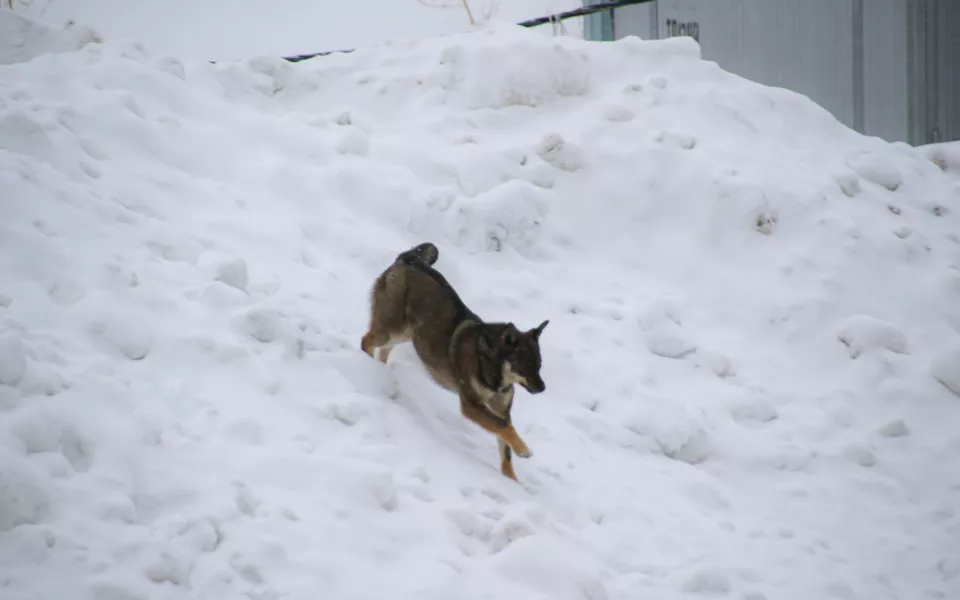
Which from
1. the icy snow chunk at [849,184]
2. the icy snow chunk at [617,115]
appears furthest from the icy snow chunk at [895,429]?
the icy snow chunk at [617,115]

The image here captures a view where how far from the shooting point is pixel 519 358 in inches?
203

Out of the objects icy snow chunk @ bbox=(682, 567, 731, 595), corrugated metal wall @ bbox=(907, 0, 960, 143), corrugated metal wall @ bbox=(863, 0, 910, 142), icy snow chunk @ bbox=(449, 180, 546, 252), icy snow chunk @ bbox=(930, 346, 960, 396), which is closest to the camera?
icy snow chunk @ bbox=(682, 567, 731, 595)

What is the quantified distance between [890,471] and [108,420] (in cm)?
478

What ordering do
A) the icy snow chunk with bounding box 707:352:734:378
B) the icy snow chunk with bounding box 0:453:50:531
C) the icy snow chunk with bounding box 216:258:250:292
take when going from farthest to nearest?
the icy snow chunk with bounding box 707:352:734:378, the icy snow chunk with bounding box 216:258:250:292, the icy snow chunk with bounding box 0:453:50:531

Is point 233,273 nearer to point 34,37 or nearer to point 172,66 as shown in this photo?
point 172,66

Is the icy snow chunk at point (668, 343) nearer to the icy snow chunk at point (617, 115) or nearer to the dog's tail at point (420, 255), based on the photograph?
the dog's tail at point (420, 255)

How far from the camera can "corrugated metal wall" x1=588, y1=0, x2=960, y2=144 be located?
11539mm

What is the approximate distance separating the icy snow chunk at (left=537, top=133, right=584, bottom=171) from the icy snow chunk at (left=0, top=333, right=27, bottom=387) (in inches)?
214

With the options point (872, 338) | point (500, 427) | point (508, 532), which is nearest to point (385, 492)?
point (508, 532)

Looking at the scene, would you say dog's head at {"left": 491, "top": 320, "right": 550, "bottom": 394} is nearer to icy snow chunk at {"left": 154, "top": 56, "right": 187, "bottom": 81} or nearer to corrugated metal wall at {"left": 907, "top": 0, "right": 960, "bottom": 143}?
icy snow chunk at {"left": 154, "top": 56, "right": 187, "bottom": 81}

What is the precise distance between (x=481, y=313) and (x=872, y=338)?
3022mm

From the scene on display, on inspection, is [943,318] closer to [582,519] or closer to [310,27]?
[582,519]

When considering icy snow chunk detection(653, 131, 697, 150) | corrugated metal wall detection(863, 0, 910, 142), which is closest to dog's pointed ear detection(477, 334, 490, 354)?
icy snow chunk detection(653, 131, 697, 150)

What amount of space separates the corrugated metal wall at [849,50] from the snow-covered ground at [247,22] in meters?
2.58
